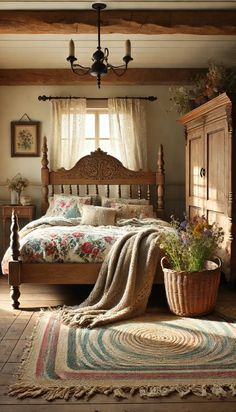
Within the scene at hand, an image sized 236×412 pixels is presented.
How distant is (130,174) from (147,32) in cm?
230

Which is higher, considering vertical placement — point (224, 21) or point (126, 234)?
point (224, 21)

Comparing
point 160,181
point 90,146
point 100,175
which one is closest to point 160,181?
point 160,181

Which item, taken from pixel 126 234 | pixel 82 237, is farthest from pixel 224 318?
pixel 82 237

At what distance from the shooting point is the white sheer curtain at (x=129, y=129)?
21.0 ft

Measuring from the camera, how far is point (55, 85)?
21.3 ft

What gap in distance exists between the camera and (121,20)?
432cm

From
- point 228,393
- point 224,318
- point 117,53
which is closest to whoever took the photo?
point 228,393

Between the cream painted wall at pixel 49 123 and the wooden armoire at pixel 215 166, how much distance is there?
0.53m

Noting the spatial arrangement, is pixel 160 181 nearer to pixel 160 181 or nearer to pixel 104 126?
pixel 160 181

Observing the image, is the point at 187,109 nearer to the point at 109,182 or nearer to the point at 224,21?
the point at 109,182

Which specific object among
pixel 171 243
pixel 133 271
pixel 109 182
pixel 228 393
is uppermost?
pixel 109 182

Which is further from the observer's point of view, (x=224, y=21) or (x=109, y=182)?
(x=109, y=182)

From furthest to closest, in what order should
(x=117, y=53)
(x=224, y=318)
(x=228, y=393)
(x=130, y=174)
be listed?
1. (x=130, y=174)
2. (x=117, y=53)
3. (x=224, y=318)
4. (x=228, y=393)

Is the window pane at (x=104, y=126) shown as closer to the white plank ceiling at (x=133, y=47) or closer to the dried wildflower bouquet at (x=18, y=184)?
the white plank ceiling at (x=133, y=47)
